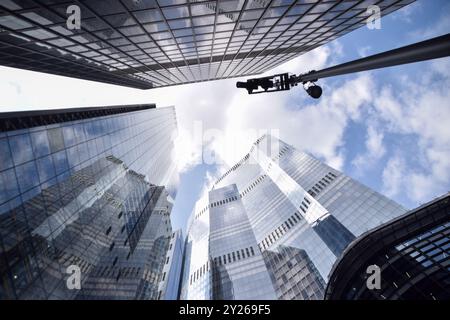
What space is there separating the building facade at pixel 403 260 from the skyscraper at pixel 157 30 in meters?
19.9

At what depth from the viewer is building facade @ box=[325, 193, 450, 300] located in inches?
822

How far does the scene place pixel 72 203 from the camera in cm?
2612

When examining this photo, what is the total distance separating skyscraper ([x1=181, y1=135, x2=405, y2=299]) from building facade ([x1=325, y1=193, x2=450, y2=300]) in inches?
1531

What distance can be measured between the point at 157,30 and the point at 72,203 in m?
19.7

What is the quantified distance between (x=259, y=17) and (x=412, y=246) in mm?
25140

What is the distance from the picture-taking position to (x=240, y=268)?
8888 cm

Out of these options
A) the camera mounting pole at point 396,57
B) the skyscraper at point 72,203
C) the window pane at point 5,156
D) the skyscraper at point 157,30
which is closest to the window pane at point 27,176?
the skyscraper at point 72,203

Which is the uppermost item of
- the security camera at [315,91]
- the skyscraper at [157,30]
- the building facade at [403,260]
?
the skyscraper at [157,30]

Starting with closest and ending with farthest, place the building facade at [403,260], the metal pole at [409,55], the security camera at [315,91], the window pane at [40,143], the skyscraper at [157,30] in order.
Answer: the metal pole at [409,55] < the security camera at [315,91] < the skyscraper at [157,30] < the window pane at [40,143] < the building facade at [403,260]

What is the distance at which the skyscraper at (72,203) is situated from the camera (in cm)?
1714

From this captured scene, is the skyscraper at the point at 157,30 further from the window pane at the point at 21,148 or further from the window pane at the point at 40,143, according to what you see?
the window pane at the point at 21,148

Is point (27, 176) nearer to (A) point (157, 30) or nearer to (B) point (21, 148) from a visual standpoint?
(B) point (21, 148)

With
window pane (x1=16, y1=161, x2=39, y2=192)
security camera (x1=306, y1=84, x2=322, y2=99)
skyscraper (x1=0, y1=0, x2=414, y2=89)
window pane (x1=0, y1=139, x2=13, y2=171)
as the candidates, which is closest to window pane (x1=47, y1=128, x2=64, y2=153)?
window pane (x1=16, y1=161, x2=39, y2=192)
